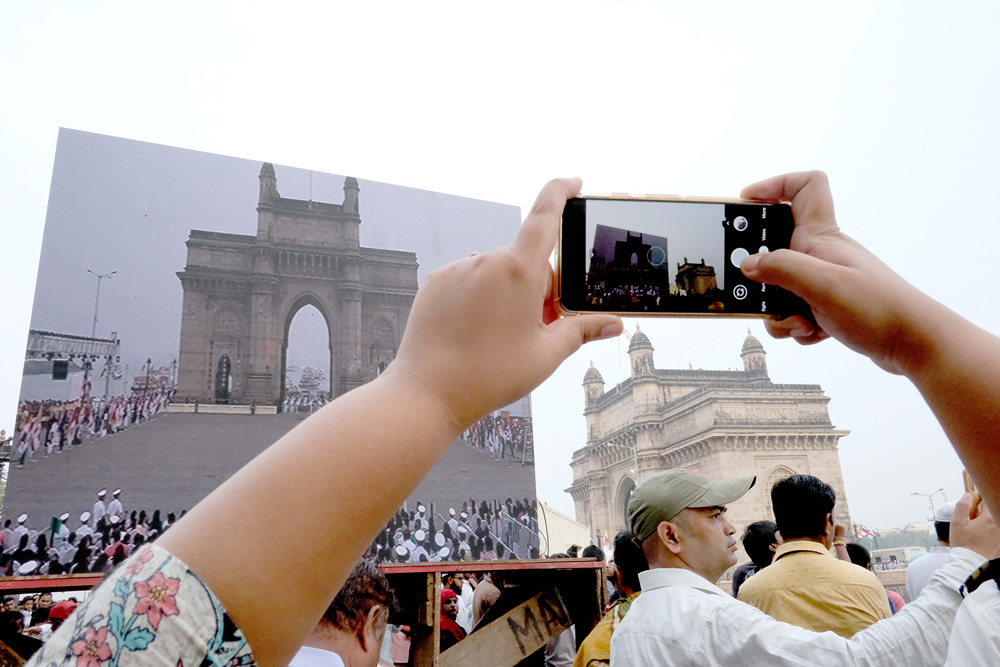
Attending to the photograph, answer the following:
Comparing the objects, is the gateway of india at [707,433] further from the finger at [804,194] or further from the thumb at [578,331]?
the thumb at [578,331]

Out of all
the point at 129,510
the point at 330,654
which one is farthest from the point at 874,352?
the point at 129,510

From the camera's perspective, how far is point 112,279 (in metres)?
12.5

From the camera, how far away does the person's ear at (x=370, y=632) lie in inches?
78.9

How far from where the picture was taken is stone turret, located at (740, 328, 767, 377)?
5059cm

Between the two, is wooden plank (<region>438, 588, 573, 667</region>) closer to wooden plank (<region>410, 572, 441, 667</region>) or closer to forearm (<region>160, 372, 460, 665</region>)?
wooden plank (<region>410, 572, 441, 667</region>)

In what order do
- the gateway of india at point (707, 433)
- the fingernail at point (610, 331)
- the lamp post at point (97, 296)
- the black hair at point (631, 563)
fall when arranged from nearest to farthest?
the fingernail at point (610, 331), the black hair at point (631, 563), the lamp post at point (97, 296), the gateway of india at point (707, 433)

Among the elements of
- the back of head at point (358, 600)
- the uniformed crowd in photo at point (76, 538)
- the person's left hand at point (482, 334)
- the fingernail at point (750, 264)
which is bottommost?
the uniformed crowd in photo at point (76, 538)

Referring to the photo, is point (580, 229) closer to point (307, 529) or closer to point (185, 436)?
point (307, 529)

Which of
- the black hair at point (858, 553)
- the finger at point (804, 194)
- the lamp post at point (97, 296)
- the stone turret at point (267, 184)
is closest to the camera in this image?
the finger at point (804, 194)

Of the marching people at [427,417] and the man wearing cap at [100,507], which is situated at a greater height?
the marching people at [427,417]

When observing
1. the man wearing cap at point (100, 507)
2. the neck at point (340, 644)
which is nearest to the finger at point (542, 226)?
the neck at point (340, 644)

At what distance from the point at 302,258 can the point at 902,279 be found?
15.2 metres

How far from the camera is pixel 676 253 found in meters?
1.33

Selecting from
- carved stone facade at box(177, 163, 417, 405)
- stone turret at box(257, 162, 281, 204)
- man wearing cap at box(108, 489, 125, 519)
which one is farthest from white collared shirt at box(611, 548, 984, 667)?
stone turret at box(257, 162, 281, 204)
